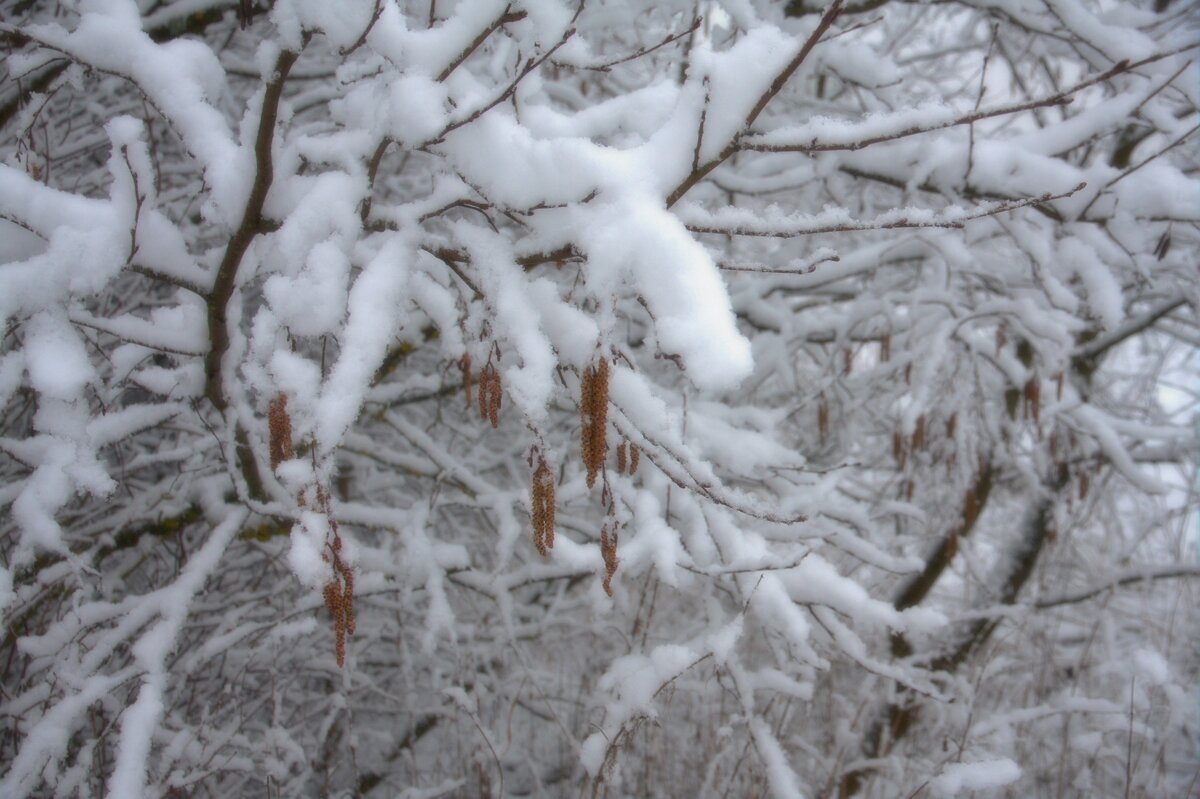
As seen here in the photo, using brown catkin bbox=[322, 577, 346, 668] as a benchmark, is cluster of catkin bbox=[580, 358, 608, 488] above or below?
above

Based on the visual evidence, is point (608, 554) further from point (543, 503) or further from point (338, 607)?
point (338, 607)

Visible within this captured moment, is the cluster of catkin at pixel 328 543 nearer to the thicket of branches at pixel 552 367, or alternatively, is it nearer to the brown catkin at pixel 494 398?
the thicket of branches at pixel 552 367

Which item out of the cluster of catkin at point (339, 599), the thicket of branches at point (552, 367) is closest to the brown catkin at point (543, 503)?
the thicket of branches at point (552, 367)

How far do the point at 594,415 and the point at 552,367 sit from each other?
13 cm

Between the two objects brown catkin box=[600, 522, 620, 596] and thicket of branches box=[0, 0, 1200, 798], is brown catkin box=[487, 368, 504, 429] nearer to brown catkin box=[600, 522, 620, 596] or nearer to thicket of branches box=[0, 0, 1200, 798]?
thicket of branches box=[0, 0, 1200, 798]

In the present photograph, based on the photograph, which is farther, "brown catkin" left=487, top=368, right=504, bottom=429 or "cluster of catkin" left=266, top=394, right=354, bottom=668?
"brown catkin" left=487, top=368, right=504, bottom=429

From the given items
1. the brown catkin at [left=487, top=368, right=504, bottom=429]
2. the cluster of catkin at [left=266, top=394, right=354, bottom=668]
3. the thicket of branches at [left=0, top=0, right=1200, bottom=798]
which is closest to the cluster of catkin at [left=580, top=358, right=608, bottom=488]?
the thicket of branches at [left=0, top=0, right=1200, bottom=798]

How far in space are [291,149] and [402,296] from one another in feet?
1.29

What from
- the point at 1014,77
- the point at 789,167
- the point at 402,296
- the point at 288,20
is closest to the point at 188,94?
the point at 288,20

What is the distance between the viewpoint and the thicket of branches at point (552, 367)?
1.07m

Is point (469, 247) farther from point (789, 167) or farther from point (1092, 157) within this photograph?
point (1092, 157)

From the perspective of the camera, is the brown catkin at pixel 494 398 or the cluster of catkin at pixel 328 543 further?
the brown catkin at pixel 494 398

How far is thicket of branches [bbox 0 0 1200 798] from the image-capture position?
1074 mm

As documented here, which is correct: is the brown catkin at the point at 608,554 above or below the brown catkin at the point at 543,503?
below
